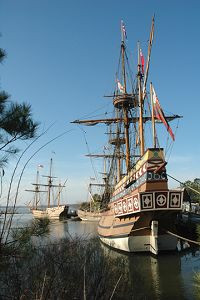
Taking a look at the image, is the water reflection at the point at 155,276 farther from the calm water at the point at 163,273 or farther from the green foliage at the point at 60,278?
the green foliage at the point at 60,278

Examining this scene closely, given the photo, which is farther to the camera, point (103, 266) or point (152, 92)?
→ point (152, 92)

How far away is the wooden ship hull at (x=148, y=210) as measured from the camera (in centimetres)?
2152

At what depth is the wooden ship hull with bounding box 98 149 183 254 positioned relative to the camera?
70.6 feet

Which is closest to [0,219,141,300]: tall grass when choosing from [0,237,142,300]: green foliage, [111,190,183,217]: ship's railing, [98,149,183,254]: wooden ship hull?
[0,237,142,300]: green foliage

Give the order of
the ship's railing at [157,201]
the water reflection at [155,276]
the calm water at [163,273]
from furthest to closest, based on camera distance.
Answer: the ship's railing at [157,201] → the calm water at [163,273] → the water reflection at [155,276]

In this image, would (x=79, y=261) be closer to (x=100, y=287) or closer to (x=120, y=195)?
(x=100, y=287)

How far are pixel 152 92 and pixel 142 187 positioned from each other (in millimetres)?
5804

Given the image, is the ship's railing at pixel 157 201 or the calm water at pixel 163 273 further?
the ship's railing at pixel 157 201

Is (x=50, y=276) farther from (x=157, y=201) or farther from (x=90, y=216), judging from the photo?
(x=90, y=216)

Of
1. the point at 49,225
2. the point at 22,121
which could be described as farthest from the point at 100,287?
the point at 22,121

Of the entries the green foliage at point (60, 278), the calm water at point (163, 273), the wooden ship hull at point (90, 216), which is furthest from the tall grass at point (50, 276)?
the wooden ship hull at point (90, 216)

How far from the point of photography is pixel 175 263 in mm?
19953

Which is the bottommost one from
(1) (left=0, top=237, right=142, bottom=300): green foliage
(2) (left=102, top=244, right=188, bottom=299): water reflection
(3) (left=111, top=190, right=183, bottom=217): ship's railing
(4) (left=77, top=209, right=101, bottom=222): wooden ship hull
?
(2) (left=102, top=244, right=188, bottom=299): water reflection

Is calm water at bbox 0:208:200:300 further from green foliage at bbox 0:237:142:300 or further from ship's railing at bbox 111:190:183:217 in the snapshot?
ship's railing at bbox 111:190:183:217
